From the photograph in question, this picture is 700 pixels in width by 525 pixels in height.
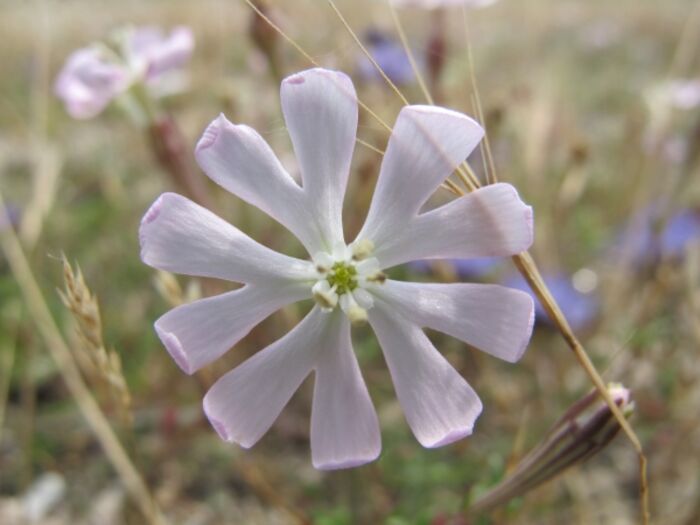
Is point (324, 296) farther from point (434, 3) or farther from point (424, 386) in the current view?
point (434, 3)

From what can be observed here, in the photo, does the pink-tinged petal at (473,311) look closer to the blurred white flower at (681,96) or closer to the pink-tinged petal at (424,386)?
the pink-tinged petal at (424,386)

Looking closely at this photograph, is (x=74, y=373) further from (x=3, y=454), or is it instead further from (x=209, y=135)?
(x=209, y=135)

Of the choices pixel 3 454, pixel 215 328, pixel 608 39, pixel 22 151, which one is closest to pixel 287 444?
pixel 3 454

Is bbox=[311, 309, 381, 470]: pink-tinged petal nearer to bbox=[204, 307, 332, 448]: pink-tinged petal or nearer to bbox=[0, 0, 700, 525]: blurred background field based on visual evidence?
bbox=[204, 307, 332, 448]: pink-tinged petal

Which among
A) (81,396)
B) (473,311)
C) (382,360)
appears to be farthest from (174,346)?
(382,360)

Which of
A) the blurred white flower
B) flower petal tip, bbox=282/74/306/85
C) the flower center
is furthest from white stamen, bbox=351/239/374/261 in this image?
the blurred white flower

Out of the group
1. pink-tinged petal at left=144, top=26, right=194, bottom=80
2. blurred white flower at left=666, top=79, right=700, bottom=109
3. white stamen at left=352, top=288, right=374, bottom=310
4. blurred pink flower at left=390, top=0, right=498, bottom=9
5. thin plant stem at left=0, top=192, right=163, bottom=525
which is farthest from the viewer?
blurred white flower at left=666, top=79, right=700, bottom=109
